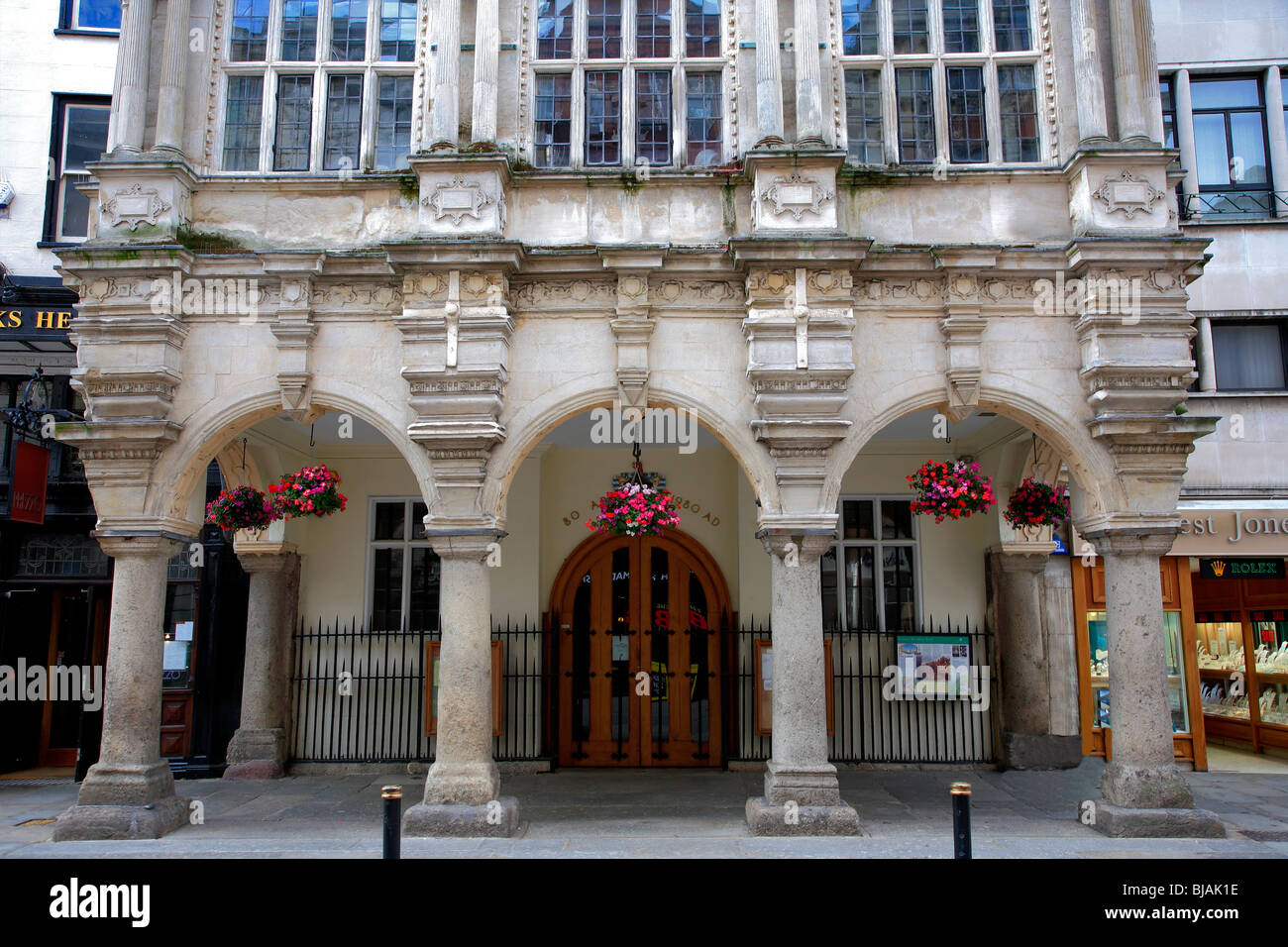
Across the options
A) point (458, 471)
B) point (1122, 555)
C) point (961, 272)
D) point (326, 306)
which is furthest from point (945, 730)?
point (326, 306)

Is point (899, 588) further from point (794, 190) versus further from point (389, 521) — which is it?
point (389, 521)

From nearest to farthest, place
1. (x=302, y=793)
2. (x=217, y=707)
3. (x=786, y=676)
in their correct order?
1. (x=786, y=676)
2. (x=302, y=793)
3. (x=217, y=707)

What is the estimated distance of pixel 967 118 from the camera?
1041 cm

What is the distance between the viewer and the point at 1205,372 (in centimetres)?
1297

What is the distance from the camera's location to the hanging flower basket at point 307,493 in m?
9.68

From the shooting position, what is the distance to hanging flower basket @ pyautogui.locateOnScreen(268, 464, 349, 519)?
31.8ft

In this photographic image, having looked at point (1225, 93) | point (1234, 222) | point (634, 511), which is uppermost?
point (1225, 93)

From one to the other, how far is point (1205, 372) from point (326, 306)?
11.3 meters

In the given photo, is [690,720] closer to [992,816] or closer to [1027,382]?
[992,816]

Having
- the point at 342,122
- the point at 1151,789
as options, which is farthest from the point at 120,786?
→ the point at 1151,789

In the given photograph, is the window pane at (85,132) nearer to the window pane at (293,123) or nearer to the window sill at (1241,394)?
the window pane at (293,123)

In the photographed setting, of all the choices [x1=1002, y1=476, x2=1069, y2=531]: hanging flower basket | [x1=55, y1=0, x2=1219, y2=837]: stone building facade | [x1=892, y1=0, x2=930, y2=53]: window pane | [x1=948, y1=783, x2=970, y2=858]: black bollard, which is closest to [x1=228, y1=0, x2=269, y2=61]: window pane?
[x1=55, y1=0, x2=1219, y2=837]: stone building facade

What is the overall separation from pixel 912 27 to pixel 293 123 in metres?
6.89

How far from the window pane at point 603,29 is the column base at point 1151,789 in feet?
29.5
